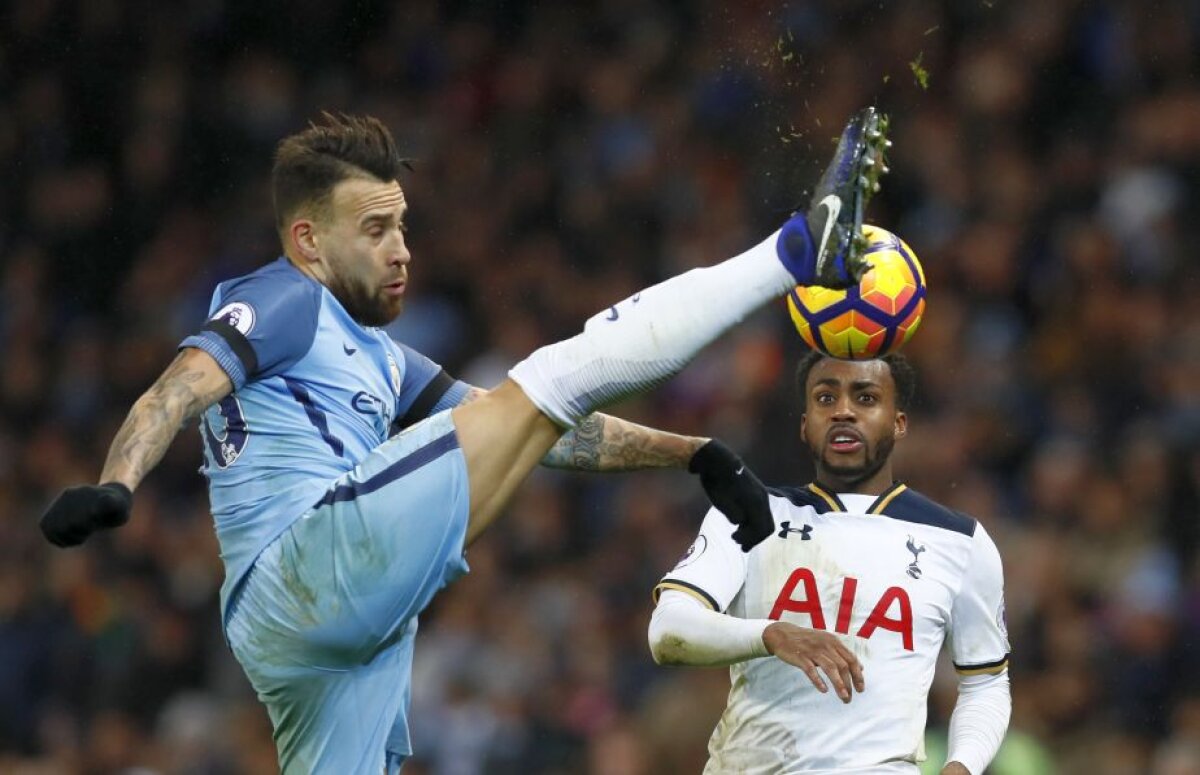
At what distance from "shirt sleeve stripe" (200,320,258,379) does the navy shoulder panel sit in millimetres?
1698

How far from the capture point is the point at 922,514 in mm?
4957

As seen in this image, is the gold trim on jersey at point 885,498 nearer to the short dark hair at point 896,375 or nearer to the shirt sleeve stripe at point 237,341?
the short dark hair at point 896,375

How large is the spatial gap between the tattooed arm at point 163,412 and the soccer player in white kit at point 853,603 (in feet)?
4.23

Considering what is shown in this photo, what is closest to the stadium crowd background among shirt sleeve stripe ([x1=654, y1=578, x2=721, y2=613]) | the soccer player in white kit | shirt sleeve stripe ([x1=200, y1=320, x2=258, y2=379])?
the soccer player in white kit

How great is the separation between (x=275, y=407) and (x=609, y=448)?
37.3 inches

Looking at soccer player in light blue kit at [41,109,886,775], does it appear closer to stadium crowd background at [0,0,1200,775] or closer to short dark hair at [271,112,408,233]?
short dark hair at [271,112,408,233]

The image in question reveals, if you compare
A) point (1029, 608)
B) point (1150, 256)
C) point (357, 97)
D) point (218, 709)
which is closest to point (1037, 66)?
point (1150, 256)

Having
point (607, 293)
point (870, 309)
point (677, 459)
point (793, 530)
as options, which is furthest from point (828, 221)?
point (607, 293)

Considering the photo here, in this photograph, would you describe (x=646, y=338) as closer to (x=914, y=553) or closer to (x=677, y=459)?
(x=677, y=459)

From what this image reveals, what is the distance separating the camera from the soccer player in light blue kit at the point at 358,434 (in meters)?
4.05

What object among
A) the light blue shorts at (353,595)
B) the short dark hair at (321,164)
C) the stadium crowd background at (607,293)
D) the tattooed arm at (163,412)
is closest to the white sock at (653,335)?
the light blue shorts at (353,595)

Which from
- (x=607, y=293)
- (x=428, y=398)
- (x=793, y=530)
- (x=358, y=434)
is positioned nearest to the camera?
(x=358, y=434)

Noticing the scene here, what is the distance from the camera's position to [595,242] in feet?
36.0

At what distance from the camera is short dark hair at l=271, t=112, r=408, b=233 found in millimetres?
4707
